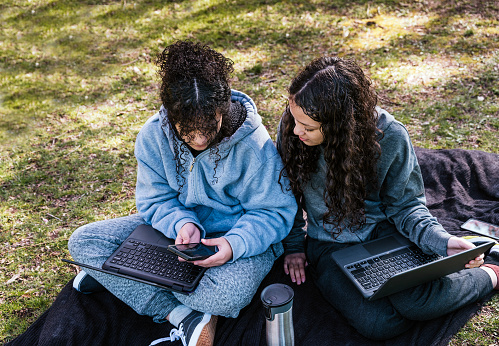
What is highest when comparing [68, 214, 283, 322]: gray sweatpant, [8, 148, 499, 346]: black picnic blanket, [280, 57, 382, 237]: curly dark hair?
[280, 57, 382, 237]: curly dark hair

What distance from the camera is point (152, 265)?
108 inches

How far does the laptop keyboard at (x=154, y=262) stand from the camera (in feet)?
8.80

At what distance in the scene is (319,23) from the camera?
7.30m

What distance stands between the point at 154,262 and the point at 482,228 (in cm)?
253

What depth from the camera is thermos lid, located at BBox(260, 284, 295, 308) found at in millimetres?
2227

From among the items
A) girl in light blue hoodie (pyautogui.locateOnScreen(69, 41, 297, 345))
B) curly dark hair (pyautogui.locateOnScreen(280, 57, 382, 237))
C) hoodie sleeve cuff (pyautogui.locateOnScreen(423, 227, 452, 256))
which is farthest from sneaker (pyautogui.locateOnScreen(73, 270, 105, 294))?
hoodie sleeve cuff (pyautogui.locateOnScreen(423, 227, 452, 256))

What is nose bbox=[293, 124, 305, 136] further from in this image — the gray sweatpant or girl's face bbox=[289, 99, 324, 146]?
the gray sweatpant

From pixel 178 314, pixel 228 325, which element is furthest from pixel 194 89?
pixel 228 325

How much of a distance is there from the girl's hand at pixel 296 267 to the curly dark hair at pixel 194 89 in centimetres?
118

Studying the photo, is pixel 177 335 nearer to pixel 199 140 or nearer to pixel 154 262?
pixel 154 262

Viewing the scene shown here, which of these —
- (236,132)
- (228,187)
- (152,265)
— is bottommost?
(152,265)

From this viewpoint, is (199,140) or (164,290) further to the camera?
(164,290)

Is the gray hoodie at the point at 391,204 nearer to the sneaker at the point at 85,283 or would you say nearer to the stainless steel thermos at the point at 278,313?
the stainless steel thermos at the point at 278,313

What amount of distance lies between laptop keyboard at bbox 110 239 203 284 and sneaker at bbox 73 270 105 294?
0.44 m
